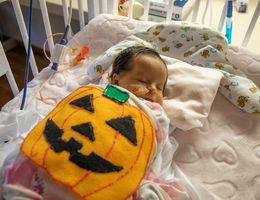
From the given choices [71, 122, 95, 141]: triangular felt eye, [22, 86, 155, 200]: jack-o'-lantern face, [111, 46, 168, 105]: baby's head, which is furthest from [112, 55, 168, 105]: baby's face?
[71, 122, 95, 141]: triangular felt eye

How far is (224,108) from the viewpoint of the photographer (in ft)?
2.93

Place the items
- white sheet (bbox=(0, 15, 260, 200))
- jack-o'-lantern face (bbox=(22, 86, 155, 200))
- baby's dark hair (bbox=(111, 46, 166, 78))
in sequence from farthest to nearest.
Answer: baby's dark hair (bbox=(111, 46, 166, 78)) → white sheet (bbox=(0, 15, 260, 200)) → jack-o'-lantern face (bbox=(22, 86, 155, 200))

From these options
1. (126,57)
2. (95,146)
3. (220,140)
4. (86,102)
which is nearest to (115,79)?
(126,57)

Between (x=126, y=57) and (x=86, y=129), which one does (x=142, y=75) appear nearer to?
(x=126, y=57)

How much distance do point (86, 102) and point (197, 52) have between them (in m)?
0.60

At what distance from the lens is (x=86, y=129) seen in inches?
22.2

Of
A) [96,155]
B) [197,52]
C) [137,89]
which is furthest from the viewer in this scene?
[197,52]

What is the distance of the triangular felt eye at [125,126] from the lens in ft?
1.92

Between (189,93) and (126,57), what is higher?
(126,57)

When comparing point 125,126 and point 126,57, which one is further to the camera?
point 126,57

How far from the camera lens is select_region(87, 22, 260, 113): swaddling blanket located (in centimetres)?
87

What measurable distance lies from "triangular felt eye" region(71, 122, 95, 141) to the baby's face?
0.24 meters

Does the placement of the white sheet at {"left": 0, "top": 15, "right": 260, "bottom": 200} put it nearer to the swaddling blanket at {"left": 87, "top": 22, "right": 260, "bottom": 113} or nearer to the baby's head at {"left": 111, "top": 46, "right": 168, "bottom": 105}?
the swaddling blanket at {"left": 87, "top": 22, "right": 260, "bottom": 113}

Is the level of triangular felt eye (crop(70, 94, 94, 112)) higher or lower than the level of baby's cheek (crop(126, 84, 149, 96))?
higher
